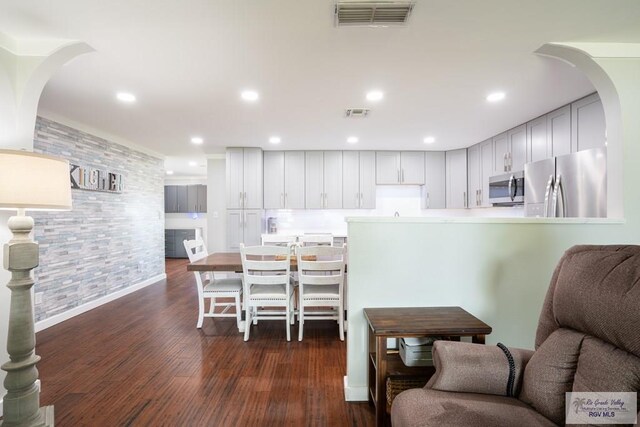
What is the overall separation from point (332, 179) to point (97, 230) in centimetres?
363

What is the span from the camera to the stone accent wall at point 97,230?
3.17 metres

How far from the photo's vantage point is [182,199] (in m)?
8.17

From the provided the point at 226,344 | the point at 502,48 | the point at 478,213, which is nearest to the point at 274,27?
the point at 502,48

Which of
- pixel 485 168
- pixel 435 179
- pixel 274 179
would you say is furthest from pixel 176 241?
pixel 485 168

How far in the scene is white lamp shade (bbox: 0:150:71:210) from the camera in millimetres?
1277

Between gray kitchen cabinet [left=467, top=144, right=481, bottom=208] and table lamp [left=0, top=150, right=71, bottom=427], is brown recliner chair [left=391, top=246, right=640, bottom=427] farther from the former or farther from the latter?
gray kitchen cabinet [left=467, top=144, right=481, bottom=208]

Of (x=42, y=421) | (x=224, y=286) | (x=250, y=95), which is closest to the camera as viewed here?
(x=42, y=421)

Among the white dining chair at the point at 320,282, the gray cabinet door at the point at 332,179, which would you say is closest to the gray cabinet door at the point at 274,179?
the gray cabinet door at the point at 332,179

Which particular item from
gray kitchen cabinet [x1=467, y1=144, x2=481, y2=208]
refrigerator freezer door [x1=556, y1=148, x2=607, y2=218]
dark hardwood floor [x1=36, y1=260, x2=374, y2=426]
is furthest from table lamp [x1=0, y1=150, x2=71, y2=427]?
gray kitchen cabinet [x1=467, y1=144, x2=481, y2=208]

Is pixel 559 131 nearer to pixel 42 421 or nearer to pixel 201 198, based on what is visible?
pixel 42 421

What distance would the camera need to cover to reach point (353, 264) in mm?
1840

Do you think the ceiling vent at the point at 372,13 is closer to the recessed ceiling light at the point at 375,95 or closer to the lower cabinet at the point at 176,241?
the recessed ceiling light at the point at 375,95

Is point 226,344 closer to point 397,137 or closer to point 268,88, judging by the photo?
point 268,88

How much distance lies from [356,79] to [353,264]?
1559 mm
